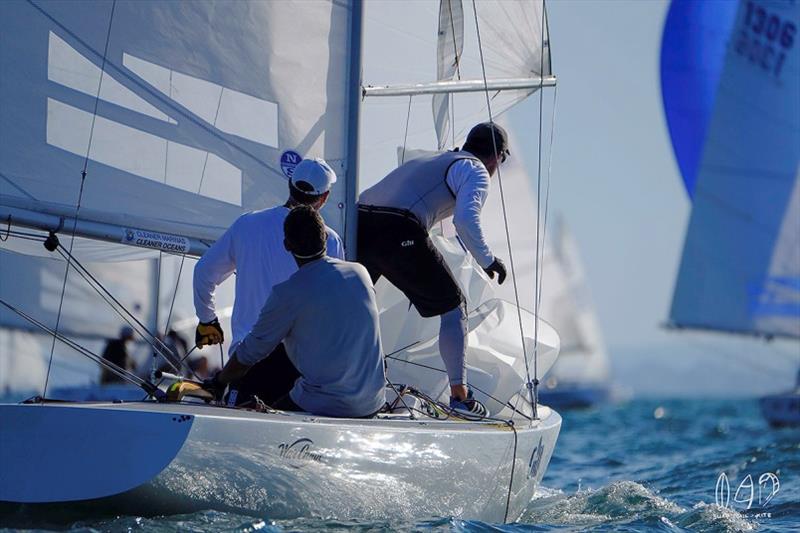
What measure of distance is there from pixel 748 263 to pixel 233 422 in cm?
1616

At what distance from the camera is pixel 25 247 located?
5.82 metres

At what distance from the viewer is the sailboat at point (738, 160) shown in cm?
1792

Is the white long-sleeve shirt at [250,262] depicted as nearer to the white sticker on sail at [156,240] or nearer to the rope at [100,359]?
the rope at [100,359]

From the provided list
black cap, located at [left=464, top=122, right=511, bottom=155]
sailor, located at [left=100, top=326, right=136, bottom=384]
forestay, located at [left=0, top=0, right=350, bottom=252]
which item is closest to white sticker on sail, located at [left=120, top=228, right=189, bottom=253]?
forestay, located at [left=0, top=0, right=350, bottom=252]

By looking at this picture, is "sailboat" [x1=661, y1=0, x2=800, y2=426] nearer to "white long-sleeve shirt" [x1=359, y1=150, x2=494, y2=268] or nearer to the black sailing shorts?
"white long-sleeve shirt" [x1=359, y1=150, x2=494, y2=268]

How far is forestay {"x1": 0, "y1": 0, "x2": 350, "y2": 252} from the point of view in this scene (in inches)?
229

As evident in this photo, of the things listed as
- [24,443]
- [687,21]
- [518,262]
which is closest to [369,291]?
[24,443]

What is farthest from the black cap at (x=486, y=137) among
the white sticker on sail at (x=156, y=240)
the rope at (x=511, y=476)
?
the white sticker on sail at (x=156, y=240)

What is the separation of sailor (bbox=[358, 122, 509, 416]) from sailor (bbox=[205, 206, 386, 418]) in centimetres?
97

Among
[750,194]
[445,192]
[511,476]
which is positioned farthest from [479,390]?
[750,194]

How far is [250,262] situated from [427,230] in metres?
0.99

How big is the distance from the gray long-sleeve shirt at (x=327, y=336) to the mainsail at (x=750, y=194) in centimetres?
1428

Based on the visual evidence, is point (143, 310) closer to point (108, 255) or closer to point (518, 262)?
point (518, 262)

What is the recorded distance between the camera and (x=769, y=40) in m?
17.9
